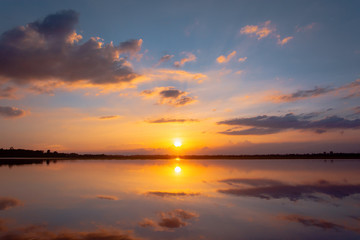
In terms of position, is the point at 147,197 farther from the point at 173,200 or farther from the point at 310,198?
the point at 310,198

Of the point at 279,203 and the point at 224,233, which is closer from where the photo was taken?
the point at 224,233

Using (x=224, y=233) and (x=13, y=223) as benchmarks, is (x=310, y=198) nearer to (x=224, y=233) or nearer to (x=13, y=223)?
(x=224, y=233)

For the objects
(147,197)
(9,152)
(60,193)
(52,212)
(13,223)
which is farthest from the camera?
Answer: (9,152)

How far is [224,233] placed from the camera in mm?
12336

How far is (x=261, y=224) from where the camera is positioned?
1388 centimetres

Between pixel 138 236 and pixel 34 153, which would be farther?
pixel 34 153

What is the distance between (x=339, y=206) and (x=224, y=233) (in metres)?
11.2

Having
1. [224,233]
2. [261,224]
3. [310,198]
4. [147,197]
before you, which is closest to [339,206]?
[310,198]

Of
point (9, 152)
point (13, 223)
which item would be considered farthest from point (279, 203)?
point (9, 152)

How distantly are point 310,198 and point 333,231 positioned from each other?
8.78 m

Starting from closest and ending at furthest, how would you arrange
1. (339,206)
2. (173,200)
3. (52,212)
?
A: (52,212) → (339,206) → (173,200)

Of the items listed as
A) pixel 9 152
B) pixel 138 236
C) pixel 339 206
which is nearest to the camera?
pixel 138 236

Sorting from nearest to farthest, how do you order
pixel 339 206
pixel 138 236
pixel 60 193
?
pixel 138 236, pixel 339 206, pixel 60 193

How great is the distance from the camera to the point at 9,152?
18388 cm
